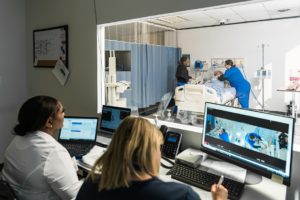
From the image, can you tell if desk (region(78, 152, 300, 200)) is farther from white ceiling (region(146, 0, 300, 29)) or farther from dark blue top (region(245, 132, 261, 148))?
white ceiling (region(146, 0, 300, 29))

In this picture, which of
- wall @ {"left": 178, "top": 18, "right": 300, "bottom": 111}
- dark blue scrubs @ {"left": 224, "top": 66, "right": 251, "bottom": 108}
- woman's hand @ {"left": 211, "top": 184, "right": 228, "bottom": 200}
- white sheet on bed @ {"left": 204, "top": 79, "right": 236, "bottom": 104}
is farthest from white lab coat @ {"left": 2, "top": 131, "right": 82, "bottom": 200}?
wall @ {"left": 178, "top": 18, "right": 300, "bottom": 111}

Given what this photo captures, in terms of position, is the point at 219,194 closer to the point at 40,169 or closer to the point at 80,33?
the point at 40,169

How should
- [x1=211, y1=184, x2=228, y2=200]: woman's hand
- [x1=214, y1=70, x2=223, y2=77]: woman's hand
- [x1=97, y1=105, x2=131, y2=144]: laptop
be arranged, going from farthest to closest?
[x1=214, y1=70, x2=223, y2=77]: woman's hand, [x1=97, y1=105, x2=131, y2=144]: laptop, [x1=211, y1=184, x2=228, y2=200]: woman's hand

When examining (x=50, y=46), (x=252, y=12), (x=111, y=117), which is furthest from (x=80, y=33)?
(x=252, y=12)

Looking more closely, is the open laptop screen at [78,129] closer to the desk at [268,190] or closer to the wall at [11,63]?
the desk at [268,190]

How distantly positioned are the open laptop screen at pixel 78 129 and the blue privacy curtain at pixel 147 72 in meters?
1.92

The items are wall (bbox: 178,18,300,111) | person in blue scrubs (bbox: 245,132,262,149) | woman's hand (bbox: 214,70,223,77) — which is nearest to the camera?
person in blue scrubs (bbox: 245,132,262,149)

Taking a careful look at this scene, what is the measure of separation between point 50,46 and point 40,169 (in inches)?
76.7

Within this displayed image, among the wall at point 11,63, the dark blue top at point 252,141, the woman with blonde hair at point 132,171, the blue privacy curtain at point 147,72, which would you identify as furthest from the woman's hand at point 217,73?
the woman with blonde hair at point 132,171

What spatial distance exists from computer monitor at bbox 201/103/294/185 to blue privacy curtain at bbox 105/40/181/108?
261 centimetres

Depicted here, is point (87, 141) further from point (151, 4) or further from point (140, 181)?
point (140, 181)

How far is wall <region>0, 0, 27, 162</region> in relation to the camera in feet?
10.1

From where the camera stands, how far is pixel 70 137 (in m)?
2.11

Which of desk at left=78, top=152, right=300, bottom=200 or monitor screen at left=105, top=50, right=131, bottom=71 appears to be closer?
desk at left=78, top=152, right=300, bottom=200
